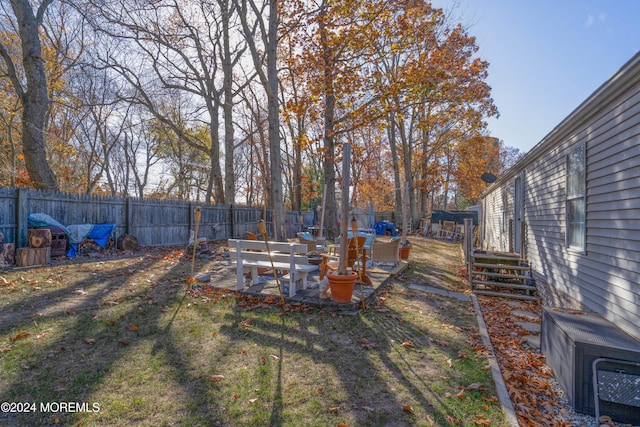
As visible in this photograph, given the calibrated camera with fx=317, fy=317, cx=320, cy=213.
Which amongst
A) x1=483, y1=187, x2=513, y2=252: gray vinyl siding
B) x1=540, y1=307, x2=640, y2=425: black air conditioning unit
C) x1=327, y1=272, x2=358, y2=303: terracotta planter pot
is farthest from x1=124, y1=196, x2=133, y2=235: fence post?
x1=483, y1=187, x2=513, y2=252: gray vinyl siding

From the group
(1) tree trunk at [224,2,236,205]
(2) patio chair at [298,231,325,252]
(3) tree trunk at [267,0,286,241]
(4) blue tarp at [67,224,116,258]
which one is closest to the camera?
(2) patio chair at [298,231,325,252]

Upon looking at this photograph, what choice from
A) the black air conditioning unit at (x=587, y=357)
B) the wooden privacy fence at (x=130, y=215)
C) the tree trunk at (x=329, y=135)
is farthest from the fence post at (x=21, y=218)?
the black air conditioning unit at (x=587, y=357)

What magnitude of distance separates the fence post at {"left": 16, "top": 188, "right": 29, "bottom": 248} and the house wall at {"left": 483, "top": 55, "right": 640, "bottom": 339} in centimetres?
1193

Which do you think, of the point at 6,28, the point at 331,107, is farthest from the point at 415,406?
the point at 6,28

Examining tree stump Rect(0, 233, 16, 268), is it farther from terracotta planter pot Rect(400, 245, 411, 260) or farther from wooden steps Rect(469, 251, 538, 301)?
wooden steps Rect(469, 251, 538, 301)

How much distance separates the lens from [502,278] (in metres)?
7.75

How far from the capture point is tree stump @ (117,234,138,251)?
34.7 ft

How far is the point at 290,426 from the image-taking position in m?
2.41

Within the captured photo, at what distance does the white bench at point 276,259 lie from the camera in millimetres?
5230

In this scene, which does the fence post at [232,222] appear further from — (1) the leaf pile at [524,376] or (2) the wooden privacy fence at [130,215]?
(1) the leaf pile at [524,376]

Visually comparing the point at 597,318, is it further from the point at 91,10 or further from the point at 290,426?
the point at 91,10

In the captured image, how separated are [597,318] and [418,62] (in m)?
11.5

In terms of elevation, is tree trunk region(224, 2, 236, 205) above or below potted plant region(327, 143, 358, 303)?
above

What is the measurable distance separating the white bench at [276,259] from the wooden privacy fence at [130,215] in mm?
6600
